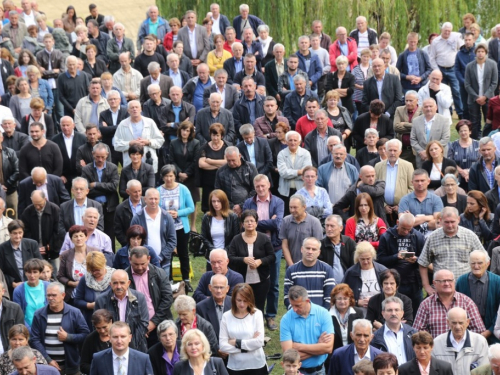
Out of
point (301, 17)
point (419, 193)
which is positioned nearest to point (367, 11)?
point (301, 17)

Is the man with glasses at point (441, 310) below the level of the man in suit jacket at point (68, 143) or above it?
below

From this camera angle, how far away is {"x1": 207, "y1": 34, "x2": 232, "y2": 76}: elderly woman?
22656 mm

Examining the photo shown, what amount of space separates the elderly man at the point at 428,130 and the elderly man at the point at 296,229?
3.84 meters

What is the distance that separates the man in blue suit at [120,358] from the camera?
12344mm

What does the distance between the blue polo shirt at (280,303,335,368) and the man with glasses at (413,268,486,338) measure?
124cm

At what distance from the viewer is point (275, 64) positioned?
21703mm

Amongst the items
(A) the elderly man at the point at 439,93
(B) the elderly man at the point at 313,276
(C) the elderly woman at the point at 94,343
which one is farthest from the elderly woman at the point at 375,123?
(C) the elderly woman at the point at 94,343

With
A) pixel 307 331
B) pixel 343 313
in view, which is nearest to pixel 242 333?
pixel 307 331

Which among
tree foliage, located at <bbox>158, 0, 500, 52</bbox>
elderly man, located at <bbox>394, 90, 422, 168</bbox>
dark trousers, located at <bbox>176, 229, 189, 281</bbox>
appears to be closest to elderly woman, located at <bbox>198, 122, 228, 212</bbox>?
dark trousers, located at <bbox>176, 229, 189, 281</bbox>

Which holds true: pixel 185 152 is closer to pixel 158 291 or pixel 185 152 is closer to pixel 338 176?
pixel 338 176

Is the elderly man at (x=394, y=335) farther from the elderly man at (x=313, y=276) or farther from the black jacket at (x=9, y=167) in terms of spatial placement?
the black jacket at (x=9, y=167)

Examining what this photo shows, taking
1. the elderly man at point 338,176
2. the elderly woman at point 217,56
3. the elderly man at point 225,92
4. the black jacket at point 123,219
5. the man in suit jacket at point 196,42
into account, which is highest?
the man in suit jacket at point 196,42

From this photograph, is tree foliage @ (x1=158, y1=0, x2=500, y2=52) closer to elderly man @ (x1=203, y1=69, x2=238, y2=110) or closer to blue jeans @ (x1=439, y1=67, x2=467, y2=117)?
blue jeans @ (x1=439, y1=67, x2=467, y2=117)

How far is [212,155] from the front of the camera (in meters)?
18.5
